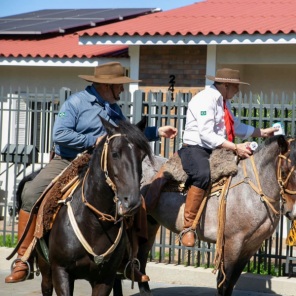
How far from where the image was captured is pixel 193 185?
8.62 meters

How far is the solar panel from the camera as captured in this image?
19.6 meters

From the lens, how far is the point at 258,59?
15.1 m

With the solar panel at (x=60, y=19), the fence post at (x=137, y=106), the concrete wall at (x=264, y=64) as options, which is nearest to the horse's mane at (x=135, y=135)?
the fence post at (x=137, y=106)

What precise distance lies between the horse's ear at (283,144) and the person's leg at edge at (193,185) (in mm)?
733

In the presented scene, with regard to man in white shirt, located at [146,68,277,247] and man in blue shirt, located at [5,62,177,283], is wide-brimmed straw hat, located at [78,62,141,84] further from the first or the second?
man in white shirt, located at [146,68,277,247]

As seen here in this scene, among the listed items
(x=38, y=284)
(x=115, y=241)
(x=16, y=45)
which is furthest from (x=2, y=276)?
(x=16, y=45)

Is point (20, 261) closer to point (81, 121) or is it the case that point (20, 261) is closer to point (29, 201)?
point (29, 201)

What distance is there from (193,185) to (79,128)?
4.98 feet

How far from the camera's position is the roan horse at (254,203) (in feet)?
27.9

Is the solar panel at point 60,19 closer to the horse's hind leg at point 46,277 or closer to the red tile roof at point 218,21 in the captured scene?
the red tile roof at point 218,21

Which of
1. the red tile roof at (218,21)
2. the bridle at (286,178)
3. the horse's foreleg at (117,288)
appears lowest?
the horse's foreleg at (117,288)

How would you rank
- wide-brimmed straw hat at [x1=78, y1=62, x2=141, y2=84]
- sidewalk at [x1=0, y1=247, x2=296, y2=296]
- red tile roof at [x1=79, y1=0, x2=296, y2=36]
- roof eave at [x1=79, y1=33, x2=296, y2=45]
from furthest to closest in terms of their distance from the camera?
red tile roof at [x1=79, y1=0, x2=296, y2=36], roof eave at [x1=79, y1=33, x2=296, y2=45], sidewalk at [x1=0, y1=247, x2=296, y2=296], wide-brimmed straw hat at [x1=78, y1=62, x2=141, y2=84]

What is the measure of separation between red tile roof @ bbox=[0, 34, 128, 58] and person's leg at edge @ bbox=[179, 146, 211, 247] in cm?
818

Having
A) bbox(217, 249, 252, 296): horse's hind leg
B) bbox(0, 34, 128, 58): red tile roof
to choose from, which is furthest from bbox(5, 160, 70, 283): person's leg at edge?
bbox(0, 34, 128, 58): red tile roof
